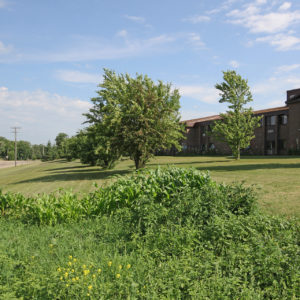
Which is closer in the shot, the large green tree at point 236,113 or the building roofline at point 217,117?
the large green tree at point 236,113

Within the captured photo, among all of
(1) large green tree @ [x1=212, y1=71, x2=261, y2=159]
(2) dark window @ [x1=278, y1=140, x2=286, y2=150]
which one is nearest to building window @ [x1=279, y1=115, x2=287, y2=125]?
(2) dark window @ [x1=278, y1=140, x2=286, y2=150]

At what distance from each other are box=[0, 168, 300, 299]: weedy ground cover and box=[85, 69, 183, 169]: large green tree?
10100 mm

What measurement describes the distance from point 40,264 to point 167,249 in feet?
6.29

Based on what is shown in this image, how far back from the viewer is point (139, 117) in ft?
56.7

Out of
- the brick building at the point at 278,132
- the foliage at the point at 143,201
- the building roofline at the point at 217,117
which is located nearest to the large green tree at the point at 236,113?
the brick building at the point at 278,132

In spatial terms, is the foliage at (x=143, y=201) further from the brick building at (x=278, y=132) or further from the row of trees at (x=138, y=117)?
the brick building at (x=278, y=132)

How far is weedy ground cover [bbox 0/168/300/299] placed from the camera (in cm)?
338

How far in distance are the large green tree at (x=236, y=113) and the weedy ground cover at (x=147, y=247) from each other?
24678 mm

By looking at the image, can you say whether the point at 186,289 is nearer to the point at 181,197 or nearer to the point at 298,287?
the point at 298,287

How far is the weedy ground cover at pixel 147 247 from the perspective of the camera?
3.38 meters

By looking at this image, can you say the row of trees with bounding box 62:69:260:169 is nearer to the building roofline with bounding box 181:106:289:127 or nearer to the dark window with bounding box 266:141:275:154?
the building roofline with bounding box 181:106:289:127

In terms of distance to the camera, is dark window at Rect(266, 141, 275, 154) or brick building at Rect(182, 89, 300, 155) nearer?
brick building at Rect(182, 89, 300, 155)

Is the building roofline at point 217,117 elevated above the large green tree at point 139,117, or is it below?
above

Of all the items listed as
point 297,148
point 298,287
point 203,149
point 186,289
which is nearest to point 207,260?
point 186,289
